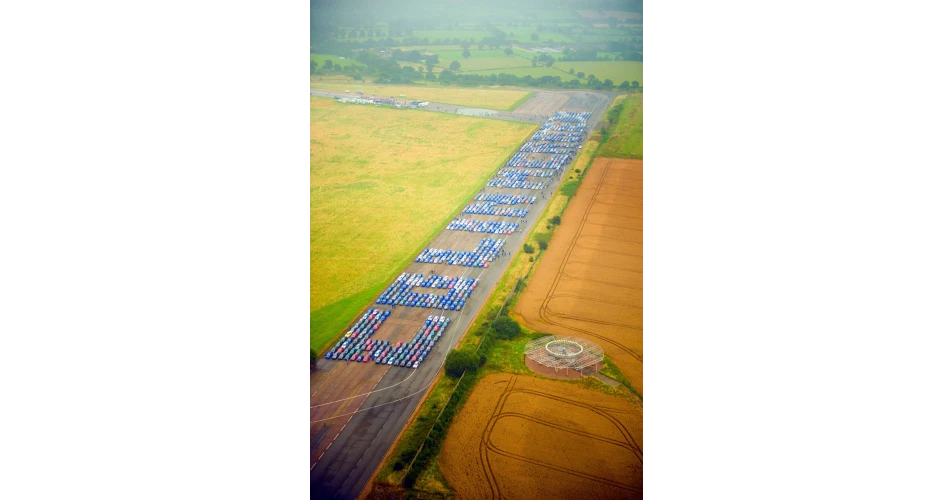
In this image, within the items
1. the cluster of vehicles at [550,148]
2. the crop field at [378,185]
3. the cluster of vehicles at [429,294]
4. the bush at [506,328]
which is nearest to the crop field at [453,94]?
the crop field at [378,185]

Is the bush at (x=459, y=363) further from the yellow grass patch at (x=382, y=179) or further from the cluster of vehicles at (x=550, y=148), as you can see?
the cluster of vehicles at (x=550, y=148)

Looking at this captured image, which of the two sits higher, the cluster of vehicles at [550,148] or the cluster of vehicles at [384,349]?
the cluster of vehicles at [550,148]

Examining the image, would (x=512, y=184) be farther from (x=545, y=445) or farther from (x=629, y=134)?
(x=545, y=445)

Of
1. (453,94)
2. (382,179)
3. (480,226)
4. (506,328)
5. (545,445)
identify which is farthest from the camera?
(453,94)

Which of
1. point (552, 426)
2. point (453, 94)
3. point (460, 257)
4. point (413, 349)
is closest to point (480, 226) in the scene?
point (460, 257)

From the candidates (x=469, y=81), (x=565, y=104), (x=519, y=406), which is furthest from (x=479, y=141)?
(x=519, y=406)

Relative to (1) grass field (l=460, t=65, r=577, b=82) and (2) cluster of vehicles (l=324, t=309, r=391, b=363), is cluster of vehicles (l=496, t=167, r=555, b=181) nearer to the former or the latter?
(1) grass field (l=460, t=65, r=577, b=82)

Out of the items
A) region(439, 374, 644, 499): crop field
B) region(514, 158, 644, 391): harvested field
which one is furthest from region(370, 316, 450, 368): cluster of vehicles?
region(514, 158, 644, 391): harvested field

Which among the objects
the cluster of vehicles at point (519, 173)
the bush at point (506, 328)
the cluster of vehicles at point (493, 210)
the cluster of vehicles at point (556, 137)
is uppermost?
the cluster of vehicles at point (556, 137)
